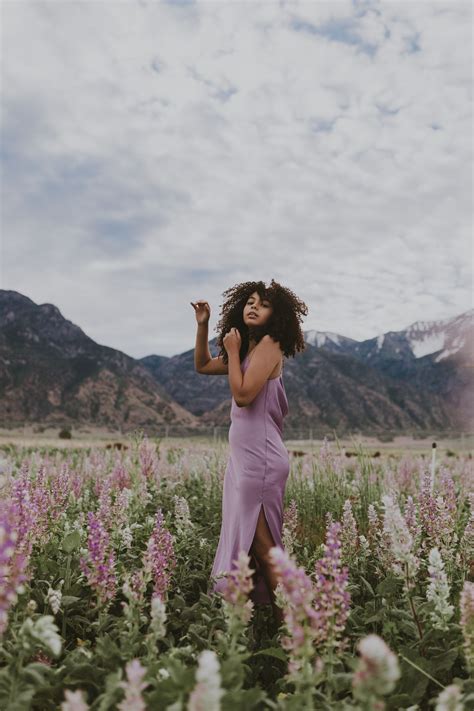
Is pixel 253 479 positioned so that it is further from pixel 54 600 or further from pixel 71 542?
pixel 54 600

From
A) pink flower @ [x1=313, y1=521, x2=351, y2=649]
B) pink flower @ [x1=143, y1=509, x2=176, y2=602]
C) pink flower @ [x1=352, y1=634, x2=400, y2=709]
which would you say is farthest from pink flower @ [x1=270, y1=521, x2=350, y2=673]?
pink flower @ [x1=143, y1=509, x2=176, y2=602]

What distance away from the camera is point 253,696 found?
6.57 feet

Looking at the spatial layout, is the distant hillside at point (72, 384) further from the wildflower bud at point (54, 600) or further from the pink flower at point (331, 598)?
the pink flower at point (331, 598)

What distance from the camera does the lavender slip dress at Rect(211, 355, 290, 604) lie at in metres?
3.76

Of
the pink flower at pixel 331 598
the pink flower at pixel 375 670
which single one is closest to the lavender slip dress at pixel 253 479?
the pink flower at pixel 331 598

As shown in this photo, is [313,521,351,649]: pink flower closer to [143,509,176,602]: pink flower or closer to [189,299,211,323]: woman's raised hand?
[143,509,176,602]: pink flower

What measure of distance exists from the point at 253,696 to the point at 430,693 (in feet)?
5.15

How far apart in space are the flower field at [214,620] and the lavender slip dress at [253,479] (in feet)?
0.78

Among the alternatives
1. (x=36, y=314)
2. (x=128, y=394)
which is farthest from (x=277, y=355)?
(x=36, y=314)

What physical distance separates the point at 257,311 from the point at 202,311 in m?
0.54

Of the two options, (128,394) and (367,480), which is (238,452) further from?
(128,394)

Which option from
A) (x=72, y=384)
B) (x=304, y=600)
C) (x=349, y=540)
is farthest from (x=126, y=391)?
(x=304, y=600)

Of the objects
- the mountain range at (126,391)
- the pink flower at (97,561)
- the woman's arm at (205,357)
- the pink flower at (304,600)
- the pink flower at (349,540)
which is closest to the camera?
the pink flower at (304,600)

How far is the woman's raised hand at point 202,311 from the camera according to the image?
14.9 feet
